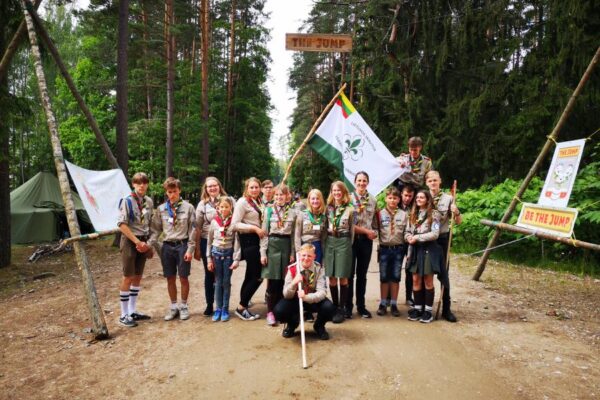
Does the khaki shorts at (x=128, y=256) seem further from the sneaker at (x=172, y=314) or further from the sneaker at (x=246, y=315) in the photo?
the sneaker at (x=246, y=315)

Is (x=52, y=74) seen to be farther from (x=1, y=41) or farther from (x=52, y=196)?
(x=1, y=41)

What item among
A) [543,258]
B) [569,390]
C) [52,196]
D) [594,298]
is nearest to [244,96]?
[52,196]

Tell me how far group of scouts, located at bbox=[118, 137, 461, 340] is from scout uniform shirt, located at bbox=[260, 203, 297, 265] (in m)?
0.01

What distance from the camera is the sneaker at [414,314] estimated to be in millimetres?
5090

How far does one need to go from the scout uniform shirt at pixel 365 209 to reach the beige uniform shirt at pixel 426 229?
1.66 feet

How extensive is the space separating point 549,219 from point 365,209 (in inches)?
99.6

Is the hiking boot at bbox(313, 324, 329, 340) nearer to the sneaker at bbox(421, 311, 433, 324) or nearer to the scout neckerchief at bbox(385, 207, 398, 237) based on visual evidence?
the sneaker at bbox(421, 311, 433, 324)

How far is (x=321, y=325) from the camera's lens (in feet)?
14.5

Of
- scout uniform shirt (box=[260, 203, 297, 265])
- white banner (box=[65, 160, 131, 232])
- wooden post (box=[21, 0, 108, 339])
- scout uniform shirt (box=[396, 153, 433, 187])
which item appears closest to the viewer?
wooden post (box=[21, 0, 108, 339])

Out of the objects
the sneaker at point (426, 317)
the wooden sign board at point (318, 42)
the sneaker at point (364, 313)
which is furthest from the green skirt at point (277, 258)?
the wooden sign board at point (318, 42)

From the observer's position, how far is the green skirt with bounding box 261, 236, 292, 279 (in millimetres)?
4895

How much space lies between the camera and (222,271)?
5078 mm

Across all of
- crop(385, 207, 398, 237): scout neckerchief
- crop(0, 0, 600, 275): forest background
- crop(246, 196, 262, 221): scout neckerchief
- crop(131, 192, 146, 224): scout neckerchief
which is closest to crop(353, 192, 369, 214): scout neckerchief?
crop(385, 207, 398, 237): scout neckerchief

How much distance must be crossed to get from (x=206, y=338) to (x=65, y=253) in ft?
30.0
